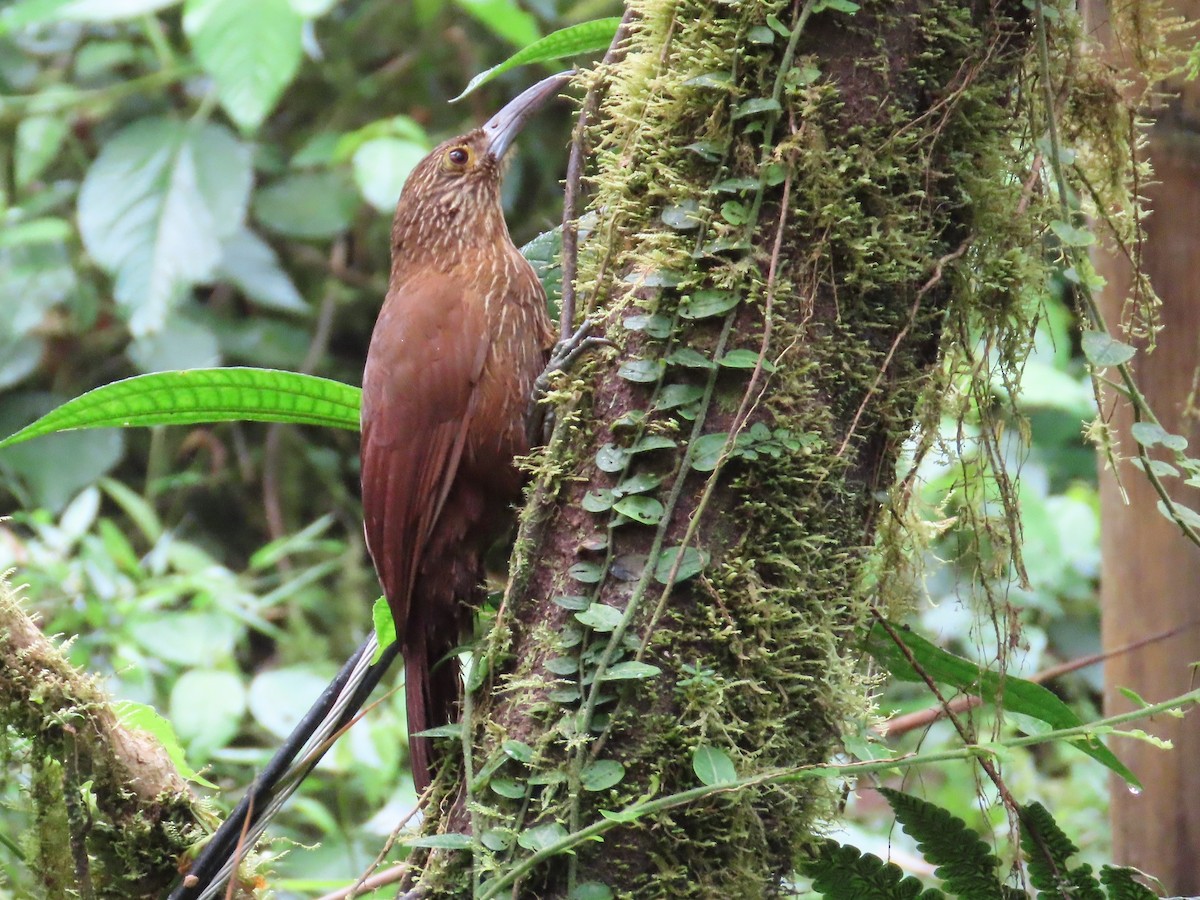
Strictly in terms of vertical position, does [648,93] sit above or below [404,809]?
above

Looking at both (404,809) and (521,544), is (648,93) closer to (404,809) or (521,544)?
(521,544)

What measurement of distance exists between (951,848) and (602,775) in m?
0.41

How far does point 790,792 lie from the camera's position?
1.23 m

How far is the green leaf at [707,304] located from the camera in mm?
1249

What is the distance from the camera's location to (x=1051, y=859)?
1.27 meters

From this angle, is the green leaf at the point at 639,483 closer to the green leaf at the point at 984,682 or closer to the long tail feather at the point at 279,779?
the green leaf at the point at 984,682

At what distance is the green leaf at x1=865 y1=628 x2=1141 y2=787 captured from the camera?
1359 millimetres

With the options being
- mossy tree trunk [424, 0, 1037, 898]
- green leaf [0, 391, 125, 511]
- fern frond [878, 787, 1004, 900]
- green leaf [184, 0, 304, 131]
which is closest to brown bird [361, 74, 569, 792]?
mossy tree trunk [424, 0, 1037, 898]

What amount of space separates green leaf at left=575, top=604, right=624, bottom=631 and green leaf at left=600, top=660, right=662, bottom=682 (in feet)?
0.13

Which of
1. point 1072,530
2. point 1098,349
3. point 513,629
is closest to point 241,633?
point 513,629

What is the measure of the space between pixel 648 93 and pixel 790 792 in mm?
793

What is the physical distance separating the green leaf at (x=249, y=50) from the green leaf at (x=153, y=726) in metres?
1.79

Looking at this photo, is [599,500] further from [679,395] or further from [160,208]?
[160,208]

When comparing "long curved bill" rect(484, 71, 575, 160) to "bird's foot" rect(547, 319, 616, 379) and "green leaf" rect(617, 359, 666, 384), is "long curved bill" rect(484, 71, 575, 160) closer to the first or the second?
"bird's foot" rect(547, 319, 616, 379)
